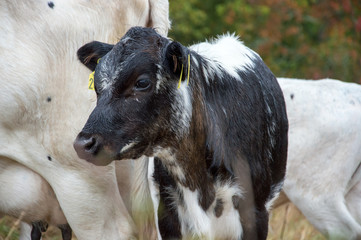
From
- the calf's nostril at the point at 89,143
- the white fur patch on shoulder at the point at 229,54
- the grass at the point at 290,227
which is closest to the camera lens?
the calf's nostril at the point at 89,143

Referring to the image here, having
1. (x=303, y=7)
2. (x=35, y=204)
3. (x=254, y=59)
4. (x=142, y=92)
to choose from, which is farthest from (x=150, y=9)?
(x=303, y=7)

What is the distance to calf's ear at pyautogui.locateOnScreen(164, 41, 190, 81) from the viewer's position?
387 cm

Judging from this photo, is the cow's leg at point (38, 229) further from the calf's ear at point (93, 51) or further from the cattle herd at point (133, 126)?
the calf's ear at point (93, 51)

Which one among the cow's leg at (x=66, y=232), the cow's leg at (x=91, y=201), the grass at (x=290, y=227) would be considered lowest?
the grass at (x=290, y=227)

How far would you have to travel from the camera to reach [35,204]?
4.50m

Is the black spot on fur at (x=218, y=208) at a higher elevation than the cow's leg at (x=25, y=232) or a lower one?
higher

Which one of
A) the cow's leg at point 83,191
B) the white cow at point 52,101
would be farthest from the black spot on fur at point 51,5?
the cow's leg at point 83,191

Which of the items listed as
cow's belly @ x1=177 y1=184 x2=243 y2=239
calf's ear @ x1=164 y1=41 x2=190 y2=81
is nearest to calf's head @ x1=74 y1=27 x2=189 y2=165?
calf's ear @ x1=164 y1=41 x2=190 y2=81

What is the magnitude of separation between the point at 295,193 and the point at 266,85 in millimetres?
1619

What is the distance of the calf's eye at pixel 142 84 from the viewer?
3.82 meters

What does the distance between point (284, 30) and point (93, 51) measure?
7.94 m

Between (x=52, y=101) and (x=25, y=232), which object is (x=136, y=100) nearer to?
(x=52, y=101)

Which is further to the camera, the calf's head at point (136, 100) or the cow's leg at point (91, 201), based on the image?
the cow's leg at point (91, 201)

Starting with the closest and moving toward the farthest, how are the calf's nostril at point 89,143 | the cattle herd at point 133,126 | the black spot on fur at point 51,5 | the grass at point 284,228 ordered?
the calf's nostril at point 89,143
the cattle herd at point 133,126
the black spot on fur at point 51,5
the grass at point 284,228
